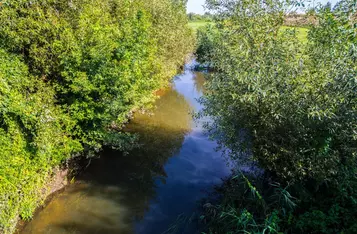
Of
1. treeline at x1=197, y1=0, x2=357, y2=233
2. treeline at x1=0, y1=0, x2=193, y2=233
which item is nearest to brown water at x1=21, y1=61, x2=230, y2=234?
treeline at x1=0, y1=0, x2=193, y2=233

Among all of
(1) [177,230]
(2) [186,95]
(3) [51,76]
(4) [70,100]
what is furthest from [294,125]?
(2) [186,95]

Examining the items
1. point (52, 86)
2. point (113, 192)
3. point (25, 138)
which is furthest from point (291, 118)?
point (52, 86)

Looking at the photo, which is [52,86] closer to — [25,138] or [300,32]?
[25,138]

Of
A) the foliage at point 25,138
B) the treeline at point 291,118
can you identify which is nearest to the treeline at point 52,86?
the foliage at point 25,138

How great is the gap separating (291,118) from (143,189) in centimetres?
805

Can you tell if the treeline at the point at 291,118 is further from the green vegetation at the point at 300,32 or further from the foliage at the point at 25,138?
the foliage at the point at 25,138

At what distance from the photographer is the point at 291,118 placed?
8.00 metres

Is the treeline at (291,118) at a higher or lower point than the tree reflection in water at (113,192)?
higher

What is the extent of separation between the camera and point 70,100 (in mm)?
11602

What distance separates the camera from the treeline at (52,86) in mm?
9086

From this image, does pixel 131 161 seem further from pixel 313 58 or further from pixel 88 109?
pixel 313 58

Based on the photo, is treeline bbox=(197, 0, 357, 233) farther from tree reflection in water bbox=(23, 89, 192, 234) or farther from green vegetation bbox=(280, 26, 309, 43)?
tree reflection in water bbox=(23, 89, 192, 234)

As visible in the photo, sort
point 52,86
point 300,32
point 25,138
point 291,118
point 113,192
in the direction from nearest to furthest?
point 291,118, point 25,138, point 300,32, point 52,86, point 113,192

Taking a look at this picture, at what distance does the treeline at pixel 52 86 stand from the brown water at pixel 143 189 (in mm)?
1618
